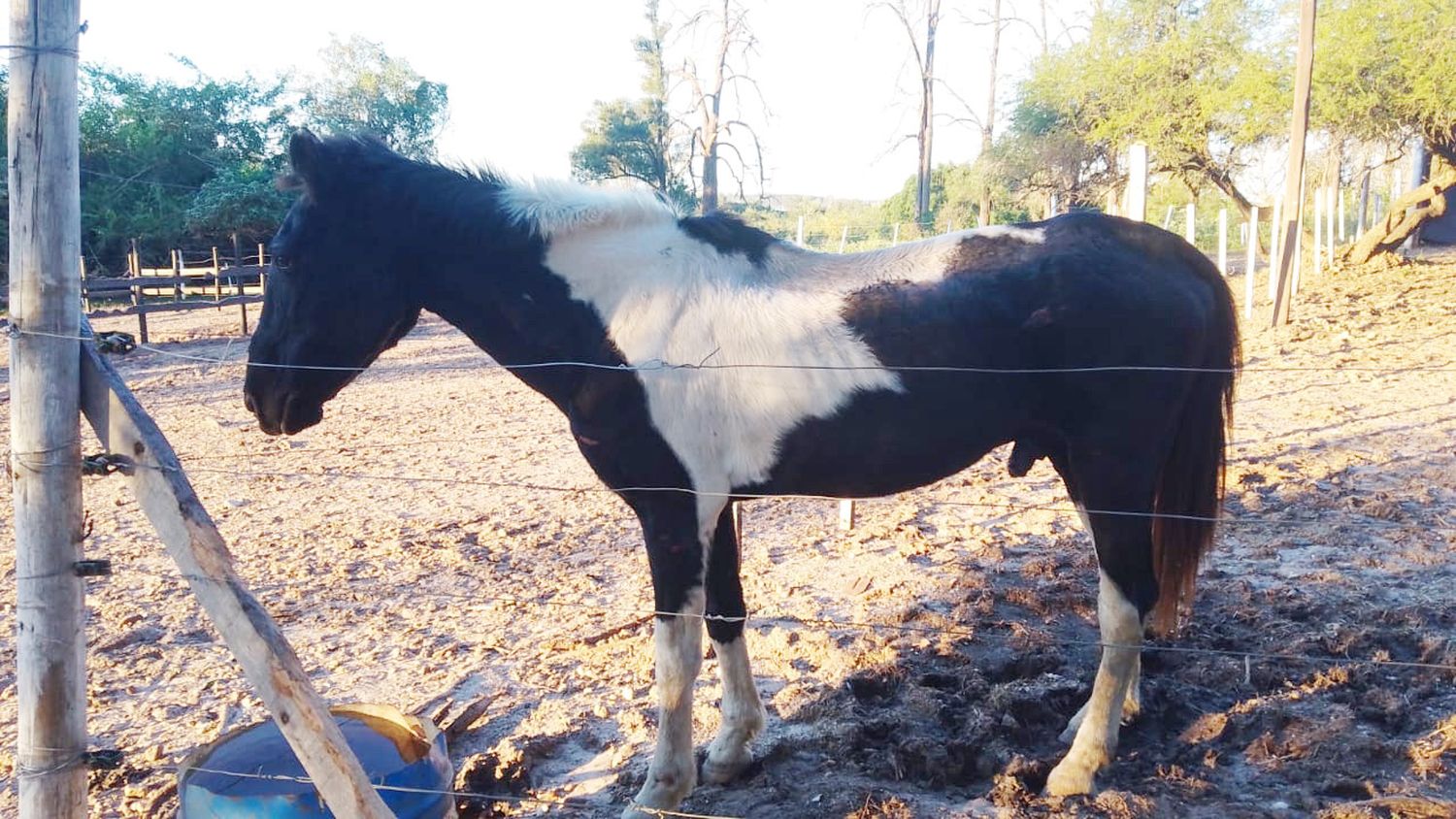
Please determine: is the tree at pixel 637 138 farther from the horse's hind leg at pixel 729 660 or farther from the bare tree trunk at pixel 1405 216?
the horse's hind leg at pixel 729 660

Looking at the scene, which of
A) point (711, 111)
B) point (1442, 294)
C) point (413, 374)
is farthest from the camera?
point (711, 111)

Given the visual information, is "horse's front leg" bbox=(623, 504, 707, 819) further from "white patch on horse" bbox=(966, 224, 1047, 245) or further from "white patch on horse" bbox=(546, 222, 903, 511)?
"white patch on horse" bbox=(966, 224, 1047, 245)

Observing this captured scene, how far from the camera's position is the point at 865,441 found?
271cm

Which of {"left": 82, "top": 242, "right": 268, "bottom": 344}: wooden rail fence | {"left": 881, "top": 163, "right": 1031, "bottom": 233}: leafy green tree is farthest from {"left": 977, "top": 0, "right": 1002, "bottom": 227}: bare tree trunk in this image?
{"left": 82, "top": 242, "right": 268, "bottom": 344}: wooden rail fence

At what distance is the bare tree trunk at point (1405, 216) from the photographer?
1580 cm

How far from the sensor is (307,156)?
8.57 feet

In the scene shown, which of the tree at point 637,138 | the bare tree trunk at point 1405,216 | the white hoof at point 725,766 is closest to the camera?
the white hoof at point 725,766

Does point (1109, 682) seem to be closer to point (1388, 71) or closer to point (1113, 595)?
point (1113, 595)

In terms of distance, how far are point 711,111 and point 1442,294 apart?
14.5m

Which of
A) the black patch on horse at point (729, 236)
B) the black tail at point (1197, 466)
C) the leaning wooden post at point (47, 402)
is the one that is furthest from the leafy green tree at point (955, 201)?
the leaning wooden post at point (47, 402)

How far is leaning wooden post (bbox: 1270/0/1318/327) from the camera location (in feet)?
37.1

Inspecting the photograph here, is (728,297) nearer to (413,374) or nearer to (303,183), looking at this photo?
(303,183)

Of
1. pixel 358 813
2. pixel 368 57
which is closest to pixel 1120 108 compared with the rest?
pixel 358 813

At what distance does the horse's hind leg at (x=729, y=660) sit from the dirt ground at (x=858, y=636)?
0.09 metres
